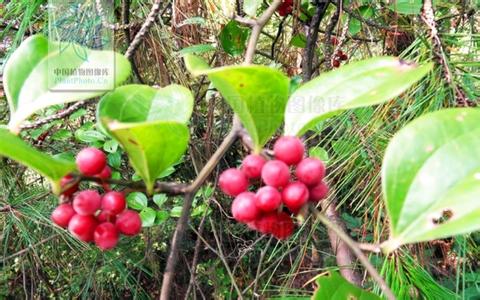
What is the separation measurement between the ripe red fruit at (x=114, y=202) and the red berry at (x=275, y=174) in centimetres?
10

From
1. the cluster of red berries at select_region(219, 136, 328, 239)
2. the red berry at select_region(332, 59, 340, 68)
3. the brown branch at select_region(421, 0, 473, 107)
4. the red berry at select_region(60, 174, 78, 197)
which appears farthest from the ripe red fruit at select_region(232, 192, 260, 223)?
the red berry at select_region(332, 59, 340, 68)

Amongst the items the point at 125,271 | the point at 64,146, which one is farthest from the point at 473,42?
the point at 125,271

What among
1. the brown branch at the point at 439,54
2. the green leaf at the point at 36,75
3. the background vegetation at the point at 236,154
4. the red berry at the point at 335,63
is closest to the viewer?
the green leaf at the point at 36,75

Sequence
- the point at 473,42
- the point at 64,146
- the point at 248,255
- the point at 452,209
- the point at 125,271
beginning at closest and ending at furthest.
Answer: the point at 452,209 < the point at 473,42 < the point at 64,146 < the point at 125,271 < the point at 248,255

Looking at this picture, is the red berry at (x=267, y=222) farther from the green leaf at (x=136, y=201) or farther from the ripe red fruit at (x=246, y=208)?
the green leaf at (x=136, y=201)

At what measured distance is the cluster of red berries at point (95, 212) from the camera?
34 centimetres

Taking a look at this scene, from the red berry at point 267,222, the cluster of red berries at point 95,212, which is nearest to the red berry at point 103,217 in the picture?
the cluster of red berries at point 95,212

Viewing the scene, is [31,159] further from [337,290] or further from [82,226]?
[337,290]

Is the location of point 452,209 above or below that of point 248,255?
above

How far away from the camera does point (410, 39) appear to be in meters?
1.14

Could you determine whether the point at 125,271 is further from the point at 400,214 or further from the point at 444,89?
the point at 400,214

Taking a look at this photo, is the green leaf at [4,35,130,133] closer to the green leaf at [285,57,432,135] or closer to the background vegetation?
the green leaf at [285,57,432,135]

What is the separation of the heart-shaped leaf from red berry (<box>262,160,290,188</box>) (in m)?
0.02

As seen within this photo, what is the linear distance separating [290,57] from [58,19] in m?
0.56
